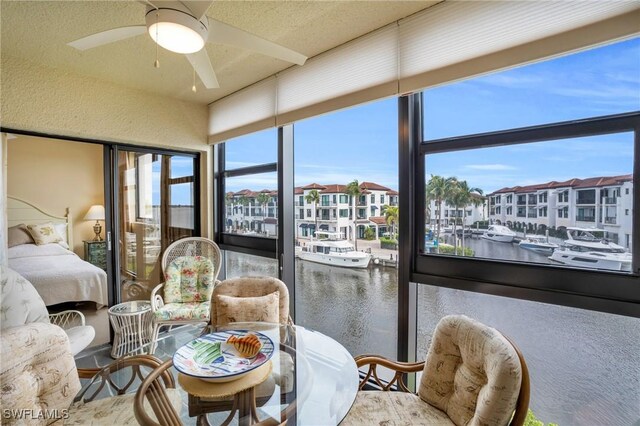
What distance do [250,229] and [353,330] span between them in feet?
5.32

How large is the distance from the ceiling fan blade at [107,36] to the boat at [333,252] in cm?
190

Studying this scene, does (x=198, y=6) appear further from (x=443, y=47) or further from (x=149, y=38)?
(x=443, y=47)

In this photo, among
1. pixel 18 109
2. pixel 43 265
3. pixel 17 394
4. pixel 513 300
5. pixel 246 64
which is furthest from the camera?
pixel 43 265

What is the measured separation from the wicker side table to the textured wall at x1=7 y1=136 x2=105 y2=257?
97 centimetres

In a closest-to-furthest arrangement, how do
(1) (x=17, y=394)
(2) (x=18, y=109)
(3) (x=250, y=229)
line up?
(1) (x=17, y=394)
(2) (x=18, y=109)
(3) (x=250, y=229)

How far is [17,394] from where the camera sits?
1.17 metres

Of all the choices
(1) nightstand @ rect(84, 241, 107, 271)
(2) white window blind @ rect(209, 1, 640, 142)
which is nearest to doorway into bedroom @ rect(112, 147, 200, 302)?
(1) nightstand @ rect(84, 241, 107, 271)

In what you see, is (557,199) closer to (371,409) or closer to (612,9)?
(612,9)

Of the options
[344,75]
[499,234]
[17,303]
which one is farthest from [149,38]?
[499,234]

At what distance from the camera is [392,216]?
219 cm

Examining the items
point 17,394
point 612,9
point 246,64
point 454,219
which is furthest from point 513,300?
point 246,64

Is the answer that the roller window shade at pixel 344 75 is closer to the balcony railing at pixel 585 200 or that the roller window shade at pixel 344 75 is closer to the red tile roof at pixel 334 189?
the red tile roof at pixel 334 189

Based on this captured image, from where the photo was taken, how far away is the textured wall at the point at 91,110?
2.39m

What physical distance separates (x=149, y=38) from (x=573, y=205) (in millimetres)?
2981
